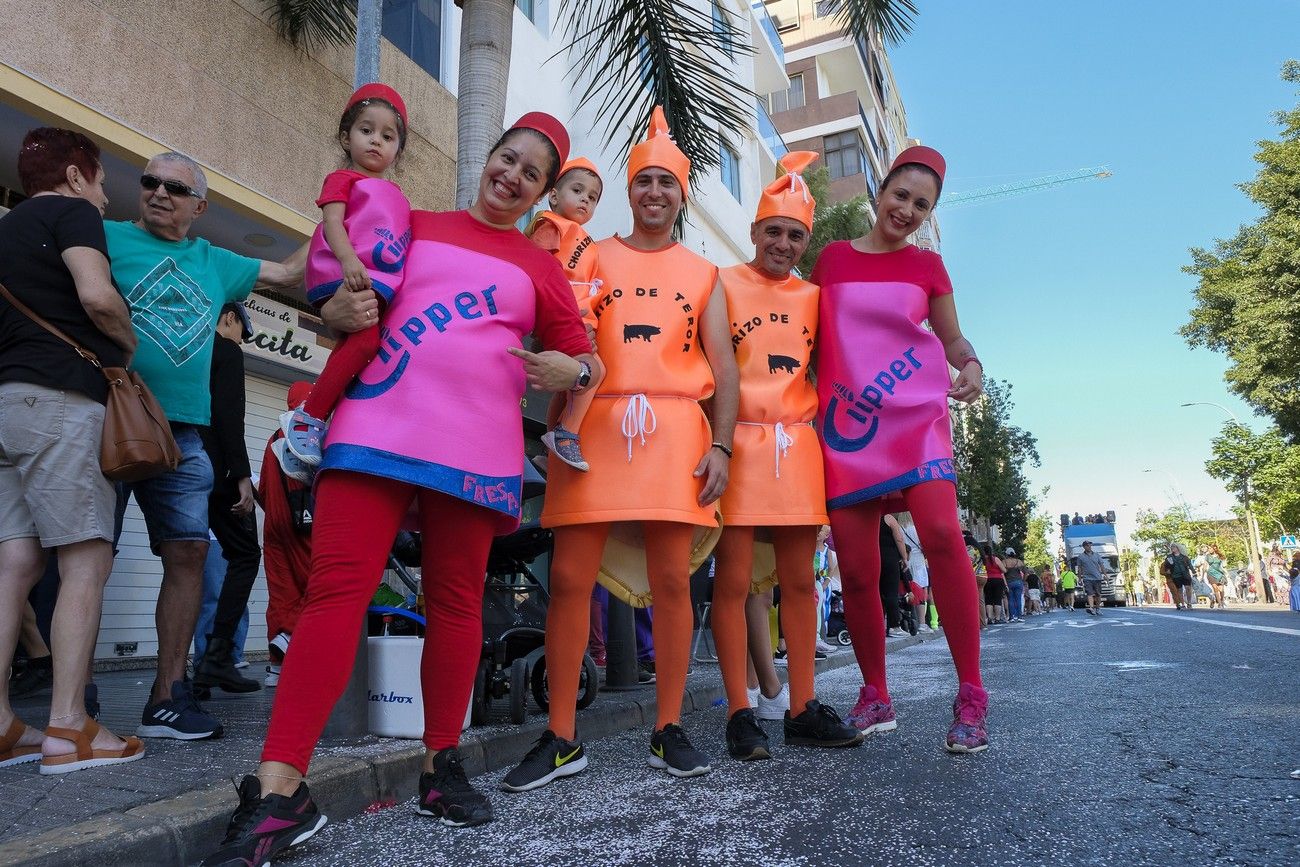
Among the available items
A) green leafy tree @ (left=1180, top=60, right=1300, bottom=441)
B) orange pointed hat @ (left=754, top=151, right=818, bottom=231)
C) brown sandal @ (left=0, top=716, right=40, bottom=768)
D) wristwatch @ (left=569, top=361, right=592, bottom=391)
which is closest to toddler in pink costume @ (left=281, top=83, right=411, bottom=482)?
wristwatch @ (left=569, top=361, right=592, bottom=391)

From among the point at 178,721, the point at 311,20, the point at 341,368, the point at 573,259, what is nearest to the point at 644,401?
the point at 573,259

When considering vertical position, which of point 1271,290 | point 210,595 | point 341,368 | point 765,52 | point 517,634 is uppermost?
point 765,52

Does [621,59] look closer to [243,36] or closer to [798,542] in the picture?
[243,36]

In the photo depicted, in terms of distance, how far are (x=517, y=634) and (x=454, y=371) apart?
1.91 metres

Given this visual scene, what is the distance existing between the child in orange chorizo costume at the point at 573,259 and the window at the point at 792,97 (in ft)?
117

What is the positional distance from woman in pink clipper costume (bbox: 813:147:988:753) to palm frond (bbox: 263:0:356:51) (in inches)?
278

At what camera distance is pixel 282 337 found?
9.01 meters

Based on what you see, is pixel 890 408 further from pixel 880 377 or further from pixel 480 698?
pixel 480 698

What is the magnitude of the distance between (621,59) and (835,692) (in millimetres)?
4806

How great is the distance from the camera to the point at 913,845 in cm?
191

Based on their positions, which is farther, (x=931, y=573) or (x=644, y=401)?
(x=931, y=573)

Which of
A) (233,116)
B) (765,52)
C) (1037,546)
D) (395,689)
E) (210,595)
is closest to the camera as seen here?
(395,689)

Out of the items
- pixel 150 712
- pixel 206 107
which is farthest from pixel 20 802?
pixel 206 107

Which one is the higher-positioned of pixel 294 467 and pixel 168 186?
pixel 168 186
